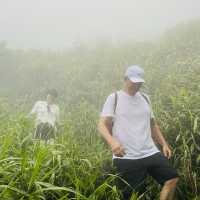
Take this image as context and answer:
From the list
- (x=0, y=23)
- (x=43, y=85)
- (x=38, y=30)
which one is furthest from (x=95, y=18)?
(x=43, y=85)

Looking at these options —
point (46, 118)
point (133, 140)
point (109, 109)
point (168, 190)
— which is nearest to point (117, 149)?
point (133, 140)

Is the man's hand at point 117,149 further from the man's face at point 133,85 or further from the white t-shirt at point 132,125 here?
the man's face at point 133,85

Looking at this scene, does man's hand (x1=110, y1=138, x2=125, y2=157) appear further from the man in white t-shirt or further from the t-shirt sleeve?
the t-shirt sleeve

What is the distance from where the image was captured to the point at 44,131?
598 centimetres

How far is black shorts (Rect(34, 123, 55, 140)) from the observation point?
5.88 meters

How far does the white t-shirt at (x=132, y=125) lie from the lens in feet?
14.1

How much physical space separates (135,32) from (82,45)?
759 centimetres

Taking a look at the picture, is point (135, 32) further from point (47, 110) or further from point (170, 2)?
point (47, 110)

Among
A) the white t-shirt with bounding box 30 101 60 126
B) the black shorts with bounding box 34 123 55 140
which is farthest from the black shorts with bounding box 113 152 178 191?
the white t-shirt with bounding box 30 101 60 126

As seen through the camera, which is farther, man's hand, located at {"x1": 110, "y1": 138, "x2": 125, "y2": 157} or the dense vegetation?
man's hand, located at {"x1": 110, "y1": 138, "x2": 125, "y2": 157}

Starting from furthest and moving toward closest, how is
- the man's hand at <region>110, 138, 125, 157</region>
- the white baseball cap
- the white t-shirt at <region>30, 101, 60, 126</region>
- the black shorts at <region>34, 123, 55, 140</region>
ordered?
1. the white t-shirt at <region>30, 101, 60, 126</region>
2. the black shorts at <region>34, 123, 55, 140</region>
3. the white baseball cap
4. the man's hand at <region>110, 138, 125, 157</region>

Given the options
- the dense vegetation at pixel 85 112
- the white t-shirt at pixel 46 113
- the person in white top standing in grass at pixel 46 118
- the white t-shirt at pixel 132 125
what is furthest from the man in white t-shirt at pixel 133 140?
the white t-shirt at pixel 46 113

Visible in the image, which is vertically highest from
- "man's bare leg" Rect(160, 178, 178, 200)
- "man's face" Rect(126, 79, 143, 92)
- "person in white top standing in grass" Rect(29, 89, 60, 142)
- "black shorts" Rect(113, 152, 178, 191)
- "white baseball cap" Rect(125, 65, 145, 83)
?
"white baseball cap" Rect(125, 65, 145, 83)

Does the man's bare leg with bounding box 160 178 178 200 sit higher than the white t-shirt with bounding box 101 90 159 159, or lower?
lower
